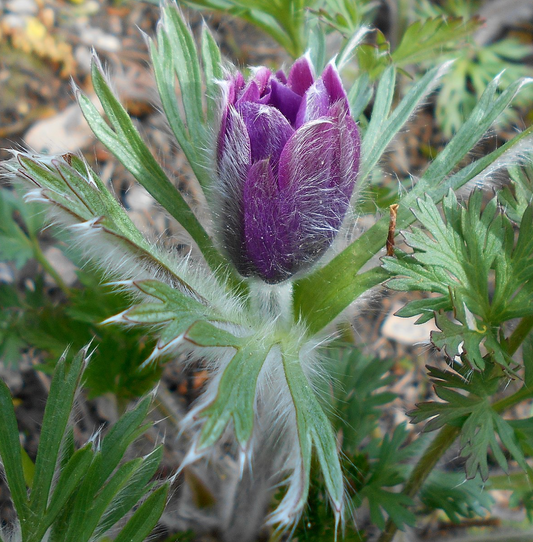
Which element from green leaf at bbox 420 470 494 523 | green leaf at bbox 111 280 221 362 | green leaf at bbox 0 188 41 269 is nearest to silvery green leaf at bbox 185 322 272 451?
green leaf at bbox 111 280 221 362

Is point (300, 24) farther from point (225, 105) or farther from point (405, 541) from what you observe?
point (405, 541)

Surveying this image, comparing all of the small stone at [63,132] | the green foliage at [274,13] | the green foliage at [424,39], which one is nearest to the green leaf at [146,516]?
the green foliage at [424,39]

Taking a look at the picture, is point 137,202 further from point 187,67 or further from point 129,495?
point 129,495

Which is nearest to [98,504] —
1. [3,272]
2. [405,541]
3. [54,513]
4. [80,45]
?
[54,513]

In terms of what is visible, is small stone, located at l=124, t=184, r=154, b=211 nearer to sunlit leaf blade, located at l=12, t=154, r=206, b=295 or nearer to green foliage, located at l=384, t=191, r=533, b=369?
sunlit leaf blade, located at l=12, t=154, r=206, b=295

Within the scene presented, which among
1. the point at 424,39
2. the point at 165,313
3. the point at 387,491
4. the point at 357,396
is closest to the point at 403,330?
the point at 357,396

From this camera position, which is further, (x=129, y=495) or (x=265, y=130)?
(x=129, y=495)
